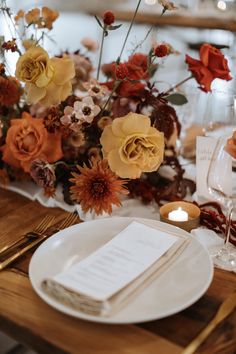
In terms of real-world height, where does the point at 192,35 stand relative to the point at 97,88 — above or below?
below

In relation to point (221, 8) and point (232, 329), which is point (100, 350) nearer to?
point (232, 329)

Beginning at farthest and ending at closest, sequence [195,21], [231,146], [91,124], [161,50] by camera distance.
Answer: [195,21] < [91,124] < [161,50] < [231,146]

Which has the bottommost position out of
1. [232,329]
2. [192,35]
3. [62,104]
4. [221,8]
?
[192,35]

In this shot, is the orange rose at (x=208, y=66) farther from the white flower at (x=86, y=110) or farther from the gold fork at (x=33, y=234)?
the gold fork at (x=33, y=234)

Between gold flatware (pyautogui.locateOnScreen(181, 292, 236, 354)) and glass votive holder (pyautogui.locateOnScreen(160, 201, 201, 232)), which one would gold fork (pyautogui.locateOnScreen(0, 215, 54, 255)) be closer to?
glass votive holder (pyautogui.locateOnScreen(160, 201, 201, 232))

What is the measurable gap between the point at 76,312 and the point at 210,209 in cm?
47

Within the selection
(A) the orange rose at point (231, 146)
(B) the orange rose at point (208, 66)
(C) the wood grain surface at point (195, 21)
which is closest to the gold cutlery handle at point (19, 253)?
(A) the orange rose at point (231, 146)

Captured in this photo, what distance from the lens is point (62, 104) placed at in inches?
43.3

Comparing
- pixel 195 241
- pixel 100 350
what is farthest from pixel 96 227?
pixel 100 350

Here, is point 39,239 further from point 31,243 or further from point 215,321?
point 215,321

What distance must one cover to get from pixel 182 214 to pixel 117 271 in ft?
0.91

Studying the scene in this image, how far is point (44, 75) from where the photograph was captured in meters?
0.96

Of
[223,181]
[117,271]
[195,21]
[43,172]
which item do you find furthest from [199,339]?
[195,21]

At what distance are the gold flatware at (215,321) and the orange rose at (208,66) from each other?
1.75 ft
